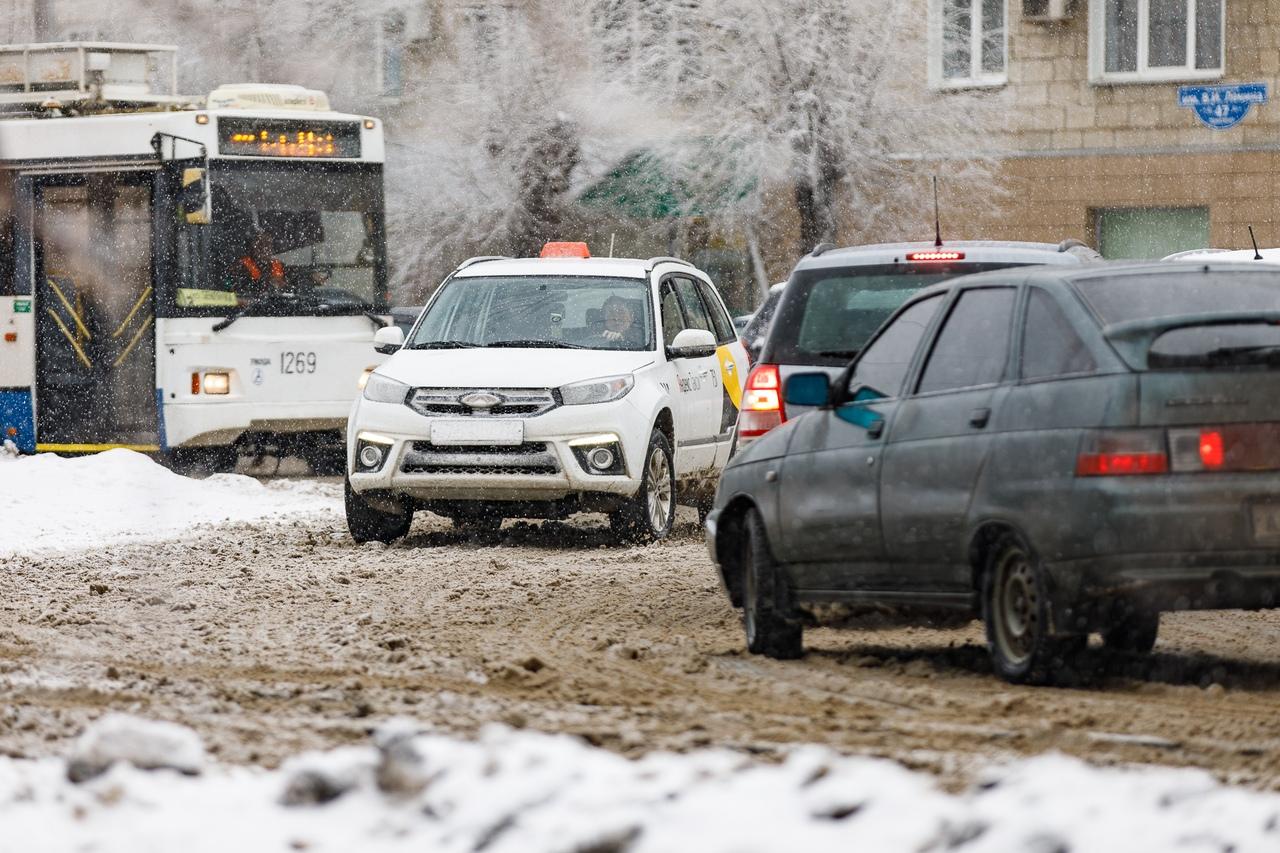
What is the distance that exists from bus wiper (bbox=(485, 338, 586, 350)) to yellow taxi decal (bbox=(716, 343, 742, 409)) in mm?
1819

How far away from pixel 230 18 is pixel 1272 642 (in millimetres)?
29406

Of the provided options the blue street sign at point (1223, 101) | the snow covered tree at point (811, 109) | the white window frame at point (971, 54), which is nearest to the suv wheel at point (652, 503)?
the blue street sign at point (1223, 101)

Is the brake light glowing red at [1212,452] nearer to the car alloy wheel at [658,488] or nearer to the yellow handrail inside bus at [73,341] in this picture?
the car alloy wheel at [658,488]

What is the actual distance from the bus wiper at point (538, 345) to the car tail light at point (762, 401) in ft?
12.2

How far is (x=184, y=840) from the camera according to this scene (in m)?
5.39

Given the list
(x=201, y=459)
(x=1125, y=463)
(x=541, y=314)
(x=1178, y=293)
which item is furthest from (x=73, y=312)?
(x=1125, y=463)

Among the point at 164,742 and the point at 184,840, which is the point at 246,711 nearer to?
the point at 164,742

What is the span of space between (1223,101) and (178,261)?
59.1ft

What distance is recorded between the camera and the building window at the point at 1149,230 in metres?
35.7

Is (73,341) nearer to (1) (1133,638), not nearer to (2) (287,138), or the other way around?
(2) (287,138)

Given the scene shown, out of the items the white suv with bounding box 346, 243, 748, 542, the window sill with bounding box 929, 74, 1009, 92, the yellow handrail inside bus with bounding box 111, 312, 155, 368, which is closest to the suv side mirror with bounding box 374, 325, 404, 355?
the white suv with bounding box 346, 243, 748, 542

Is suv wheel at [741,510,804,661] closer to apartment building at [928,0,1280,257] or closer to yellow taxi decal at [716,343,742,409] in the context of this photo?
yellow taxi decal at [716,343,742,409]

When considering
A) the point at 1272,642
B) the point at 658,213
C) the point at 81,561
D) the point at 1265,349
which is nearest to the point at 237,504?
the point at 81,561

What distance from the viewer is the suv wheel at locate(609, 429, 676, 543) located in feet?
47.3
